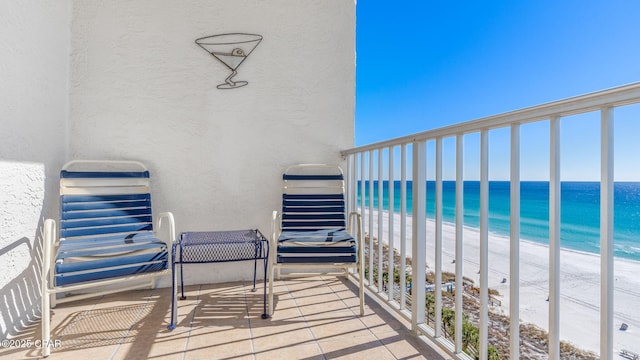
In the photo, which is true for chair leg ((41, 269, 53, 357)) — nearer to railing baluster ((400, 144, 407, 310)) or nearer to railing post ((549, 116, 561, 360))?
railing baluster ((400, 144, 407, 310))

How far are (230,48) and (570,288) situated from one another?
432 inches

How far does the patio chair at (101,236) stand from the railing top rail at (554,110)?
187 centimetres

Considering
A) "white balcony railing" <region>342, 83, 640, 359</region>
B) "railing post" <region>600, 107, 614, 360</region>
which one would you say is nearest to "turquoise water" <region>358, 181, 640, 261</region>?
"white balcony railing" <region>342, 83, 640, 359</region>

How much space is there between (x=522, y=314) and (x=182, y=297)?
297 inches

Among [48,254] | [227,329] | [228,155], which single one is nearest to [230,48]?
[228,155]

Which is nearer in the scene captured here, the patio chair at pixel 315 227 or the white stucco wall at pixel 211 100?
the patio chair at pixel 315 227

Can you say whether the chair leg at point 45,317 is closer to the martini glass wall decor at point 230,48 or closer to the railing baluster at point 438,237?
the martini glass wall decor at point 230,48

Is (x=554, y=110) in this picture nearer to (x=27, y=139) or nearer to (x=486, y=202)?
(x=486, y=202)

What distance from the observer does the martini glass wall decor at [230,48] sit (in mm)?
2953

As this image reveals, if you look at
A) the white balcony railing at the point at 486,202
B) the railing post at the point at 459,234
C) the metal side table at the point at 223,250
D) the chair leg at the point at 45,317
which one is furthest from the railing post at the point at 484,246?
the chair leg at the point at 45,317

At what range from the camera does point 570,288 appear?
30.9ft

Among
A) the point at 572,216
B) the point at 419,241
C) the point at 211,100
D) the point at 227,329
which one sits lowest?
the point at 572,216

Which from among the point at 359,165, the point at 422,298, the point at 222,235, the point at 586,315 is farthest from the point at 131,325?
the point at 586,315

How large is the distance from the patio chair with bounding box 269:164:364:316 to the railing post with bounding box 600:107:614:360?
4.47 feet
